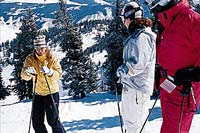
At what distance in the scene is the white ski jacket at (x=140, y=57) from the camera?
17.6ft

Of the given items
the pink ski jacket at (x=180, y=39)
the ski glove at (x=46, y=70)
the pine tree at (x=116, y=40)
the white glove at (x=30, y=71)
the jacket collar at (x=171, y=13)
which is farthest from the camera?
the pine tree at (x=116, y=40)

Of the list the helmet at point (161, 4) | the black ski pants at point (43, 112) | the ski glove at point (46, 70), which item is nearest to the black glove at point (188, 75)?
the helmet at point (161, 4)

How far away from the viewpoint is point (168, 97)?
4332 millimetres

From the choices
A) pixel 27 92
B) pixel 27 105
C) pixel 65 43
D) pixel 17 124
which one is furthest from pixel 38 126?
pixel 27 92

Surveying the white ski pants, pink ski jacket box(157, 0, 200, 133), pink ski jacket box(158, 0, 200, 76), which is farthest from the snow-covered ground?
pink ski jacket box(158, 0, 200, 76)

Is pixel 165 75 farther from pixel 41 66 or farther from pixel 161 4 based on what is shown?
pixel 41 66

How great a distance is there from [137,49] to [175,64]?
1198mm

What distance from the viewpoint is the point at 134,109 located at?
572 cm

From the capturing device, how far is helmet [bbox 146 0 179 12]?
4.22m

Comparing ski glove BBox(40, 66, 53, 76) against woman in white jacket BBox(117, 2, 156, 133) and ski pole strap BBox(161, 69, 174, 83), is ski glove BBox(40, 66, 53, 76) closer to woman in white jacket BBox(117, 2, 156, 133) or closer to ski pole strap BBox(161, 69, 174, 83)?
woman in white jacket BBox(117, 2, 156, 133)

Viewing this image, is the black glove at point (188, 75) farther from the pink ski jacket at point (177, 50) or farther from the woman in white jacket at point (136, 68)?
the woman in white jacket at point (136, 68)

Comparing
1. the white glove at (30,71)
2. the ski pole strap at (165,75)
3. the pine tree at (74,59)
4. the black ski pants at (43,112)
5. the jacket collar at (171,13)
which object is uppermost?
the jacket collar at (171,13)

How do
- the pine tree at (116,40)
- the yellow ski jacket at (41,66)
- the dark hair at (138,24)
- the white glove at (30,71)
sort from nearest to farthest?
the dark hair at (138,24) → the white glove at (30,71) → the yellow ski jacket at (41,66) → the pine tree at (116,40)

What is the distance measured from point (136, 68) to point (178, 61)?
1264 millimetres
